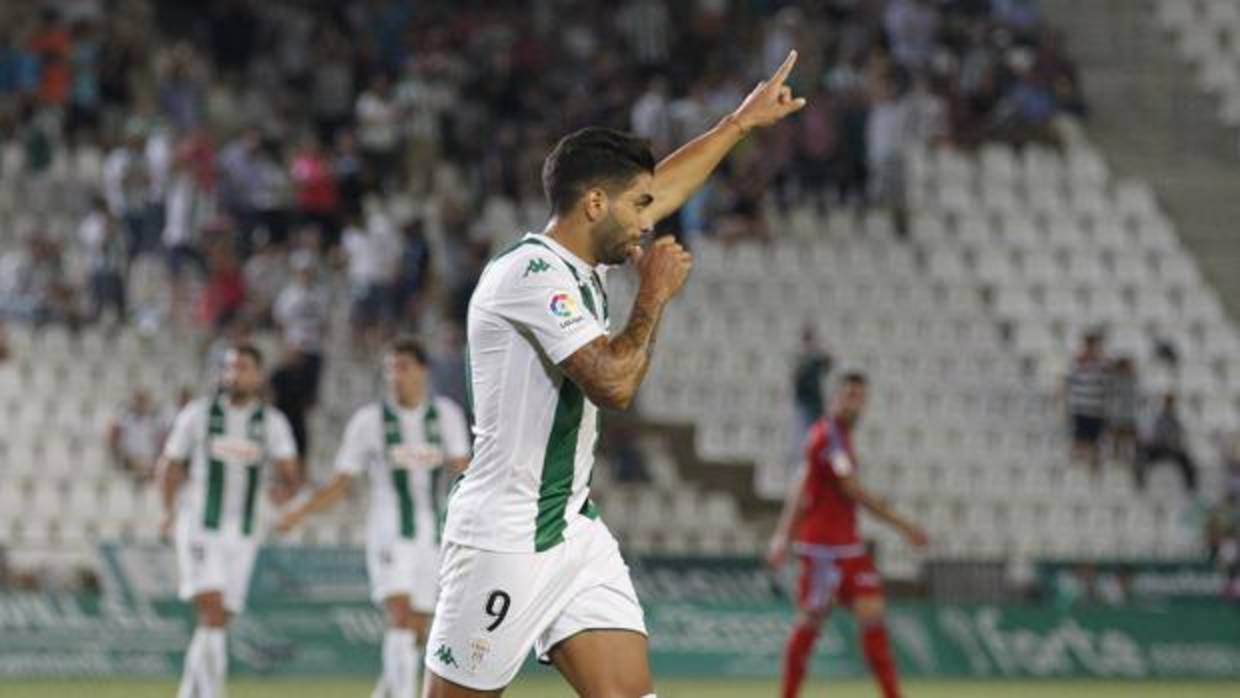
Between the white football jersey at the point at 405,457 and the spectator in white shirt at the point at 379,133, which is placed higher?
the spectator in white shirt at the point at 379,133

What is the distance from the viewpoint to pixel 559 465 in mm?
7730

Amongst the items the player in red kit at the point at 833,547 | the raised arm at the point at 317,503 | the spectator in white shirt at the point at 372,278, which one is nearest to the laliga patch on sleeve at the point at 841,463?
the player in red kit at the point at 833,547

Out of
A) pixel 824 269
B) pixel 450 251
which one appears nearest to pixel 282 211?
pixel 450 251

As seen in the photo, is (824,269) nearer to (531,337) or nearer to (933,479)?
(933,479)

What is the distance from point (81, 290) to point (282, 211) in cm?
206

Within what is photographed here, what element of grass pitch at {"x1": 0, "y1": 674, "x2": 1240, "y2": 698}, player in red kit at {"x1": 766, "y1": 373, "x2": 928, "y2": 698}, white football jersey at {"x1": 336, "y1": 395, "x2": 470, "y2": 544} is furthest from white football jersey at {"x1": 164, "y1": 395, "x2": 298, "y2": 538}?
grass pitch at {"x1": 0, "y1": 674, "x2": 1240, "y2": 698}

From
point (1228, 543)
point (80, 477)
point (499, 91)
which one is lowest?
point (1228, 543)

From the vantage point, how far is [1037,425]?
24.5m

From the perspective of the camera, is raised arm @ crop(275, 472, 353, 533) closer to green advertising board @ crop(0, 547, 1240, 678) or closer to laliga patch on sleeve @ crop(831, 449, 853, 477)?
laliga patch on sleeve @ crop(831, 449, 853, 477)

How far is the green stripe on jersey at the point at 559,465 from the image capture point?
7703 mm

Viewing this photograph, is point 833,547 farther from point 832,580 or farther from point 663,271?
point 663,271

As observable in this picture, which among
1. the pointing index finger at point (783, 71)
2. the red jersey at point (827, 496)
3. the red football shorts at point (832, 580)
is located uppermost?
the pointing index finger at point (783, 71)

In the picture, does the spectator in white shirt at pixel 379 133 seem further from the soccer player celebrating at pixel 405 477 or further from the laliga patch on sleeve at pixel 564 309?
the laliga patch on sleeve at pixel 564 309

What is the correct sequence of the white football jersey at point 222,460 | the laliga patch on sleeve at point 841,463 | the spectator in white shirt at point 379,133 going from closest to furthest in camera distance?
the white football jersey at point 222,460
the laliga patch on sleeve at point 841,463
the spectator in white shirt at point 379,133
